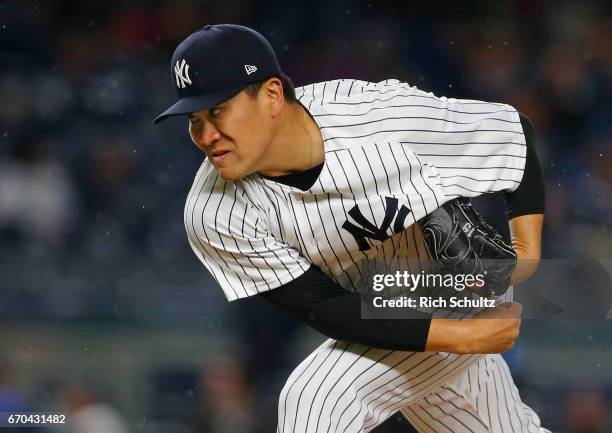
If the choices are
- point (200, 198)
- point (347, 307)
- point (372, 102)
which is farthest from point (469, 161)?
point (200, 198)

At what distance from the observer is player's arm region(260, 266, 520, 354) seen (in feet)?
5.76

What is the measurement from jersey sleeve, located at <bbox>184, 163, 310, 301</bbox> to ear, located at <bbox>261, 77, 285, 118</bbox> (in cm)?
15

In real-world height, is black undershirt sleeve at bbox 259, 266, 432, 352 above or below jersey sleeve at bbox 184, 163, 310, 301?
below

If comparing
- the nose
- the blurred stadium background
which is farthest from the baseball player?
the blurred stadium background

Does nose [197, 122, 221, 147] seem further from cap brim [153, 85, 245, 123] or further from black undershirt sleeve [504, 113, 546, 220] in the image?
black undershirt sleeve [504, 113, 546, 220]

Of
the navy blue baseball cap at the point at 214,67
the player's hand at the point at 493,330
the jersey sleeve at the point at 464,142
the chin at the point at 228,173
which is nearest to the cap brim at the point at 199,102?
the navy blue baseball cap at the point at 214,67

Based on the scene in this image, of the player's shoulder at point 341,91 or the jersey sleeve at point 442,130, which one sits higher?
the player's shoulder at point 341,91

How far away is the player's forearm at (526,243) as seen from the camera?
6.15ft

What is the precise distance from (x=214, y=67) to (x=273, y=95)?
0.13 m

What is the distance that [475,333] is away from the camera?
177 cm

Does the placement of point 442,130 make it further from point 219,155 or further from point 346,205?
point 219,155

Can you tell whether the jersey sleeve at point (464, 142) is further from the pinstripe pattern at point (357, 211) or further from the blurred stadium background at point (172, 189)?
the blurred stadium background at point (172, 189)

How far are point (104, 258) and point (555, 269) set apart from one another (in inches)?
65.9

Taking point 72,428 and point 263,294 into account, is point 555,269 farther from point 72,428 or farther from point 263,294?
point 72,428
